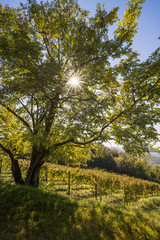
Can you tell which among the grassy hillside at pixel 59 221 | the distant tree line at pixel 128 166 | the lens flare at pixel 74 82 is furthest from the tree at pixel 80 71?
the distant tree line at pixel 128 166

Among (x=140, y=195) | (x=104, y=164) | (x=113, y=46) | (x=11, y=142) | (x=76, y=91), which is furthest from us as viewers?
(x=104, y=164)

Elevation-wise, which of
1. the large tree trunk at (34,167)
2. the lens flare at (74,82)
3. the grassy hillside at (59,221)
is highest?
the lens flare at (74,82)

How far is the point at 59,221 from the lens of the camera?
452cm

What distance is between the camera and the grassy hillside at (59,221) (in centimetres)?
384

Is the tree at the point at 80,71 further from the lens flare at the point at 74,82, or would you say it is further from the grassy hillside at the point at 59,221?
the grassy hillside at the point at 59,221

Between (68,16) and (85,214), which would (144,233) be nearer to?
(85,214)

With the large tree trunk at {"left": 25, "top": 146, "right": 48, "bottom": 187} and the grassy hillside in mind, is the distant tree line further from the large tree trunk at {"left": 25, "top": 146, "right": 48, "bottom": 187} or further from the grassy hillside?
the grassy hillside

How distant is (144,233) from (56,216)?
3.48 meters

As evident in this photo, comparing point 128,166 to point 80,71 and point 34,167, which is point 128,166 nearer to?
point 34,167

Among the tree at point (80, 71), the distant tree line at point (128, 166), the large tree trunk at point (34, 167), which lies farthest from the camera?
the distant tree line at point (128, 166)

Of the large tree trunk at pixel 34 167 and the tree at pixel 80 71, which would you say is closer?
the tree at pixel 80 71

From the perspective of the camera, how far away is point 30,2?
611 cm

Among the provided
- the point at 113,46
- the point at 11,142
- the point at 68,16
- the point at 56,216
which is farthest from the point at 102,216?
the point at 68,16

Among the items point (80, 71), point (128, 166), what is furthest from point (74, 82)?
point (128, 166)
